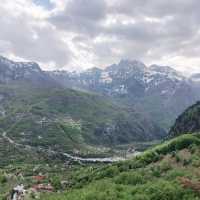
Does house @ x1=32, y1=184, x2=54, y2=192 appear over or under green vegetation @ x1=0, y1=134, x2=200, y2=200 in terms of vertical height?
under

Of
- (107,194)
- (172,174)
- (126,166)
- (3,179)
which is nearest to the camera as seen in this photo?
(107,194)

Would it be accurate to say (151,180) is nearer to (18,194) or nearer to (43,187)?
(43,187)

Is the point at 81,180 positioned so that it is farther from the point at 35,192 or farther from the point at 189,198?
the point at 189,198

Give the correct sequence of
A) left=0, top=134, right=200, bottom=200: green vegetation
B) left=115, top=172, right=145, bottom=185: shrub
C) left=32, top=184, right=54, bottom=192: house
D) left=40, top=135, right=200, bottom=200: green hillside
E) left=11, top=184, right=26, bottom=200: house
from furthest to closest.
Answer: left=32, top=184, right=54, bottom=192: house → left=11, top=184, right=26, bottom=200: house → left=115, top=172, right=145, bottom=185: shrub → left=0, top=134, right=200, bottom=200: green vegetation → left=40, top=135, right=200, bottom=200: green hillside

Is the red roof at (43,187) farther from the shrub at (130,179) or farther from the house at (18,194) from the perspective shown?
the shrub at (130,179)

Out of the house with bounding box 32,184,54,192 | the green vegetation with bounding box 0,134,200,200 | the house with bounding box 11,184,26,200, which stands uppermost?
the green vegetation with bounding box 0,134,200,200

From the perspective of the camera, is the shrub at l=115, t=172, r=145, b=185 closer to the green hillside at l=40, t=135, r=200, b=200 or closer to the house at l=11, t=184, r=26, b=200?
the green hillside at l=40, t=135, r=200, b=200

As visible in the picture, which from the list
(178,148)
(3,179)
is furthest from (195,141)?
(3,179)

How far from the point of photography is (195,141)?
287ft

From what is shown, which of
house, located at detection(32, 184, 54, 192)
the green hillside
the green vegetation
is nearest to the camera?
the green hillside

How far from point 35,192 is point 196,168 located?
103ft

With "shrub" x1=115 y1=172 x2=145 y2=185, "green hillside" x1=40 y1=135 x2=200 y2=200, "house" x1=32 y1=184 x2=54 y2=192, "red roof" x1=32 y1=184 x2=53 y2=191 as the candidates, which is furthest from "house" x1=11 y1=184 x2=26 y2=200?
"shrub" x1=115 y1=172 x2=145 y2=185

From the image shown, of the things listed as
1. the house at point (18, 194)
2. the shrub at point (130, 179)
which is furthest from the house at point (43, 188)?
the shrub at point (130, 179)

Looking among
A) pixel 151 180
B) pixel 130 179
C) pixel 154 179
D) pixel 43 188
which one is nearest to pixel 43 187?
pixel 43 188
